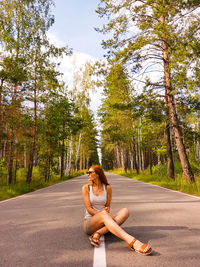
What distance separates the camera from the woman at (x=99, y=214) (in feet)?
12.7

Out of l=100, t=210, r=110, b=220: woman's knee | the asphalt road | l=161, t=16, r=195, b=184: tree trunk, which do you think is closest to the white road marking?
the asphalt road

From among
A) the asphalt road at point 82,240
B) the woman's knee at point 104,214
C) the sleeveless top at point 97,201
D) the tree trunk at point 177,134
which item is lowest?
the asphalt road at point 82,240

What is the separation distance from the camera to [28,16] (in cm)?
1775

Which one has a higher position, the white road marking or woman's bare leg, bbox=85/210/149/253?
woman's bare leg, bbox=85/210/149/253

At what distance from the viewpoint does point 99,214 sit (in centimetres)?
425

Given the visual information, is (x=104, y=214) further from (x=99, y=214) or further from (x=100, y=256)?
(x=100, y=256)

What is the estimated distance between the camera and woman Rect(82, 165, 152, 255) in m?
3.88

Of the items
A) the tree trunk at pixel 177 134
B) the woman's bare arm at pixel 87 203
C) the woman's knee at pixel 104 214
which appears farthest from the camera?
the tree trunk at pixel 177 134

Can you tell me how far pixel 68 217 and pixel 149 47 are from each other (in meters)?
11.7

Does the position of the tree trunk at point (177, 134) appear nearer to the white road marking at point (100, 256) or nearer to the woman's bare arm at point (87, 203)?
the woman's bare arm at point (87, 203)

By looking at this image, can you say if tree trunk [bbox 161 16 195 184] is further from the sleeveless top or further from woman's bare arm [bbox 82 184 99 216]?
woman's bare arm [bbox 82 184 99 216]

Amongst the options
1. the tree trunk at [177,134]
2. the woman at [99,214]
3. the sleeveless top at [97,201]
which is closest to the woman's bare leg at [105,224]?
the woman at [99,214]

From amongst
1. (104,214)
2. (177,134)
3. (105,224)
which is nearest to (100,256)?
(105,224)

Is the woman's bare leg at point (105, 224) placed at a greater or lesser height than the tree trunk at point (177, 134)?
lesser
